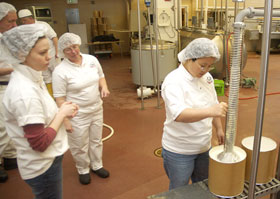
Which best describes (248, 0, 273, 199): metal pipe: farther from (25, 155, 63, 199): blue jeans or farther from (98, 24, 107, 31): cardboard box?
(98, 24, 107, 31): cardboard box

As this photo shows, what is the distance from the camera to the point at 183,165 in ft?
4.80

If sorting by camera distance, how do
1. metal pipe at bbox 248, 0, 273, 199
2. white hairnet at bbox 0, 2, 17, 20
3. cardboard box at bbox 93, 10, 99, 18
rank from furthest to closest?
cardboard box at bbox 93, 10, 99, 18
white hairnet at bbox 0, 2, 17, 20
metal pipe at bbox 248, 0, 273, 199

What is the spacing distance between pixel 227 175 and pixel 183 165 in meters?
0.41

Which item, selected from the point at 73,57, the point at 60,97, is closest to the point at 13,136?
→ the point at 60,97

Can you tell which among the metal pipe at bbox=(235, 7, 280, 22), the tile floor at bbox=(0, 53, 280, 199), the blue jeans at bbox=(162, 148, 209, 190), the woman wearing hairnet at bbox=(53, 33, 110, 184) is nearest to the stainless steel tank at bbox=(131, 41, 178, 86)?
the tile floor at bbox=(0, 53, 280, 199)

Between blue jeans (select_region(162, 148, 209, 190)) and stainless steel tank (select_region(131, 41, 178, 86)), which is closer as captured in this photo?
blue jeans (select_region(162, 148, 209, 190))

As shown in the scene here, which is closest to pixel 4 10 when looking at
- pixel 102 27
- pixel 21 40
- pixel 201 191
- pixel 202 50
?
pixel 21 40

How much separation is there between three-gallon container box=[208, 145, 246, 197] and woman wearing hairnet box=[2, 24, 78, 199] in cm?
74

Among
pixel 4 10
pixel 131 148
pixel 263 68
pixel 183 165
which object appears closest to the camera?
pixel 263 68

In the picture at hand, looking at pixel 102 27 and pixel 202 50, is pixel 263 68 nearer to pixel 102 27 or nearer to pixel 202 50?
pixel 202 50

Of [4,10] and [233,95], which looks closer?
[233,95]

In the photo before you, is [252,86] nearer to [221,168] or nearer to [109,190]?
[109,190]

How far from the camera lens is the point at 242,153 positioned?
1.14m

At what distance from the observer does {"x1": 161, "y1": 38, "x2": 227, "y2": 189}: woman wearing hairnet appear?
1.26 m
